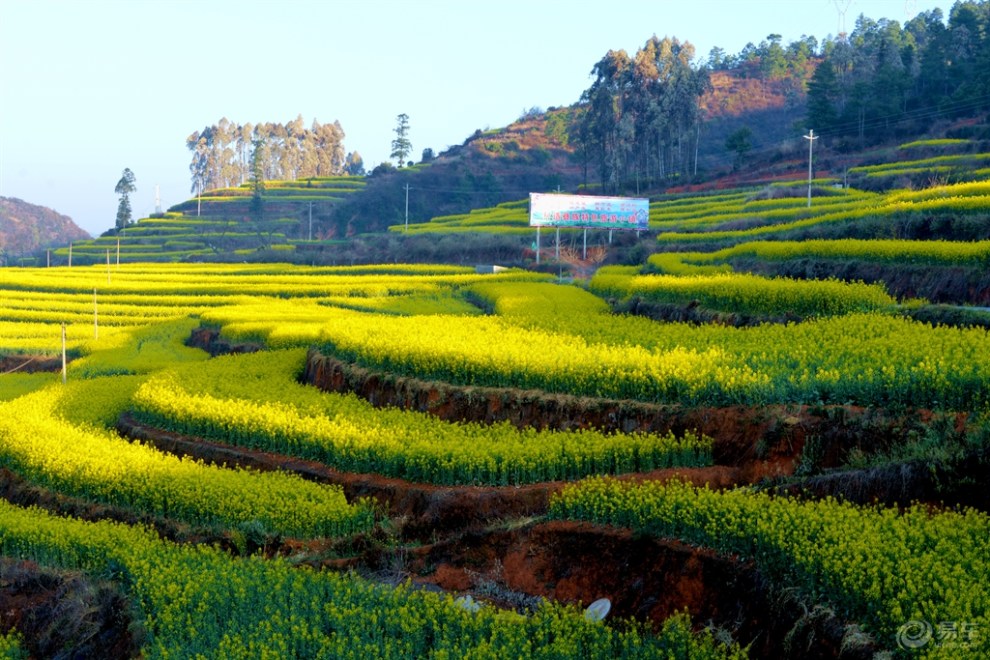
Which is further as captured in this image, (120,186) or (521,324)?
(120,186)

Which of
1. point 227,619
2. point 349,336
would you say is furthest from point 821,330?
point 227,619

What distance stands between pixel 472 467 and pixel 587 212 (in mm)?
37226

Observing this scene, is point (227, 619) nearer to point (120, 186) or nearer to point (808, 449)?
point (808, 449)

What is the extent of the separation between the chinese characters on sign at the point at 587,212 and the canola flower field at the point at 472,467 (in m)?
18.8

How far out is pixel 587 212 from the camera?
2084 inches

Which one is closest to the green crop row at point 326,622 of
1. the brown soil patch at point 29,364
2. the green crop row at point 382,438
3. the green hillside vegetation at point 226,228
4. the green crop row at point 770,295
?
the green crop row at point 382,438

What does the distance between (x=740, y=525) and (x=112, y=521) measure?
11.1 m

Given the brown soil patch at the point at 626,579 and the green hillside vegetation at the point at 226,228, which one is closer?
the brown soil patch at the point at 626,579

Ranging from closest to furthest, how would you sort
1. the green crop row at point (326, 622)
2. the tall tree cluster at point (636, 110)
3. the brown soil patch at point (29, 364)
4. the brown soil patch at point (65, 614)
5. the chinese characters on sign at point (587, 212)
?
the green crop row at point (326, 622), the brown soil patch at point (65, 614), the brown soil patch at point (29, 364), the chinese characters on sign at point (587, 212), the tall tree cluster at point (636, 110)

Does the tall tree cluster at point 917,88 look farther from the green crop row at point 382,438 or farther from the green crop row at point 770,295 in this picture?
the green crop row at point 382,438

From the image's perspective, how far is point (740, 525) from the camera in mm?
12727

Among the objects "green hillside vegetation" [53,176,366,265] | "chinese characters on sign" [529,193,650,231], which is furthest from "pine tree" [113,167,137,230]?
"chinese characters on sign" [529,193,650,231]

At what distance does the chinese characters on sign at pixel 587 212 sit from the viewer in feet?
171

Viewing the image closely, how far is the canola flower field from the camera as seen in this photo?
1116 centimetres
